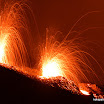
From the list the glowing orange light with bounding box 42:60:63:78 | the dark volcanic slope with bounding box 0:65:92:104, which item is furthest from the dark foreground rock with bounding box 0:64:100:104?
the glowing orange light with bounding box 42:60:63:78

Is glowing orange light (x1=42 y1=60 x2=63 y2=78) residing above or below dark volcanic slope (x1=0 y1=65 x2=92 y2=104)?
above

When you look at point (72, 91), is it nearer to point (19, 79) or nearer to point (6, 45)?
point (19, 79)

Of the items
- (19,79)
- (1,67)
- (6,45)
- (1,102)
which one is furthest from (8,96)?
(6,45)

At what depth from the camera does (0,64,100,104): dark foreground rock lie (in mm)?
6996

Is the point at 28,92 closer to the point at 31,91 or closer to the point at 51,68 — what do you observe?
the point at 31,91

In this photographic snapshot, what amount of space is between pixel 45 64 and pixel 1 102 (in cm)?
690

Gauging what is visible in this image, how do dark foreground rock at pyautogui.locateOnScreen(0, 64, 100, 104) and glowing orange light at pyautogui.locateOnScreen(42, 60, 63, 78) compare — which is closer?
dark foreground rock at pyautogui.locateOnScreen(0, 64, 100, 104)

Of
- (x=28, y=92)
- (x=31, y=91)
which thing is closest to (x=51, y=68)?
(x=31, y=91)

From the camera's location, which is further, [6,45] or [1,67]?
[6,45]

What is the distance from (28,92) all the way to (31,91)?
171mm

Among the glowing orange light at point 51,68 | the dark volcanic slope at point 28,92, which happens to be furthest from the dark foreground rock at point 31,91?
the glowing orange light at point 51,68

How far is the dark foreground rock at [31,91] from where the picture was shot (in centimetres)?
700

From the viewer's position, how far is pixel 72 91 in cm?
900

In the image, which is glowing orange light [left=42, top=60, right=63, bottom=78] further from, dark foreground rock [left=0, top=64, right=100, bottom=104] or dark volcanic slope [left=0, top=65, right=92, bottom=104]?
dark volcanic slope [left=0, top=65, right=92, bottom=104]
